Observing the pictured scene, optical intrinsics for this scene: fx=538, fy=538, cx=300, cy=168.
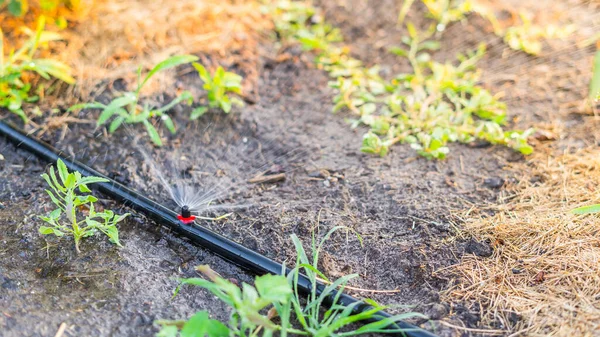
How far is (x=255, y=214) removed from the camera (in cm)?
220

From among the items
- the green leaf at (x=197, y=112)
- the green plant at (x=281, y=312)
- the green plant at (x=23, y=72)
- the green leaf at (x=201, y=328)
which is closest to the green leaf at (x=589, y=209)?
the green plant at (x=281, y=312)

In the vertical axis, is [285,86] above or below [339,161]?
above

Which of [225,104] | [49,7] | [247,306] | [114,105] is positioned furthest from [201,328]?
[49,7]

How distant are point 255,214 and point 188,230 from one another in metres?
0.29

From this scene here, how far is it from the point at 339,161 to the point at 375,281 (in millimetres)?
745

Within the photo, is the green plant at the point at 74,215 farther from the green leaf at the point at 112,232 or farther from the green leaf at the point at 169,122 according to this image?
the green leaf at the point at 169,122

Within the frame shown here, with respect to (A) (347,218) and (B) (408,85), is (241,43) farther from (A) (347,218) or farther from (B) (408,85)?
(A) (347,218)

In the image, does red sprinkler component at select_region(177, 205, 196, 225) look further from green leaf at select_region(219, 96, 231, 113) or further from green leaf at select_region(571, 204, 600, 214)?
green leaf at select_region(571, 204, 600, 214)

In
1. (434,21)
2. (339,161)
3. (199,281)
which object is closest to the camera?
(199,281)

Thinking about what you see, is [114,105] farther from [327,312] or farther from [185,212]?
[327,312]

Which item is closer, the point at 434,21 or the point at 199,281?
the point at 199,281

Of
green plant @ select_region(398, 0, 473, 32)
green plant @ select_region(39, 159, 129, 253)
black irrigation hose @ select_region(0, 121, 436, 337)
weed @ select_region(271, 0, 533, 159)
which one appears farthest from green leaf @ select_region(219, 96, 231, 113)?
green plant @ select_region(398, 0, 473, 32)

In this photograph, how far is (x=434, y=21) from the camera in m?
3.62

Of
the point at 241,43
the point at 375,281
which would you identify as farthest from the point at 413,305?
the point at 241,43
